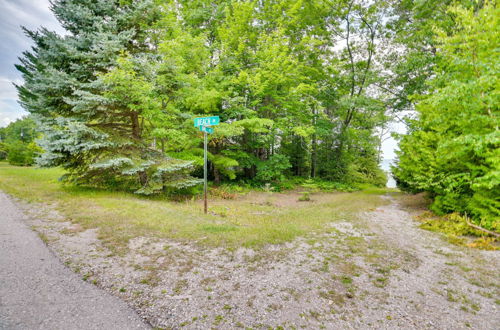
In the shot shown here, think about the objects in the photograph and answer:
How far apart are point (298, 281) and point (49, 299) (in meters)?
3.14

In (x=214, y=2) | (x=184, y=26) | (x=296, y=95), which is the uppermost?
(x=214, y=2)

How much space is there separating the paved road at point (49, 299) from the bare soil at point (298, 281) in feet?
0.56

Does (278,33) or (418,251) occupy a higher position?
(278,33)

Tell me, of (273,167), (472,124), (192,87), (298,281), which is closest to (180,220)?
(298,281)

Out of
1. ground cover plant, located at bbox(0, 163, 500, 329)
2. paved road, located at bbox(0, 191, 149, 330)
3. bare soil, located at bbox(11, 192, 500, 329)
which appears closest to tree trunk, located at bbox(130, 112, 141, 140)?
ground cover plant, located at bbox(0, 163, 500, 329)

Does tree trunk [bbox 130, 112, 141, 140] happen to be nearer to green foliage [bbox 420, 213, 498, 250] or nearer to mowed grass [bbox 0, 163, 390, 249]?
mowed grass [bbox 0, 163, 390, 249]

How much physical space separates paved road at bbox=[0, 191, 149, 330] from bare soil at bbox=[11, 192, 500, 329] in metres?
0.17

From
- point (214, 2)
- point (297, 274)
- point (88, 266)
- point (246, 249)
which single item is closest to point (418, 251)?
point (297, 274)

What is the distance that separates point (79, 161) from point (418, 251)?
1148 centimetres

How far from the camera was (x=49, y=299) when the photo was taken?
2598 mm

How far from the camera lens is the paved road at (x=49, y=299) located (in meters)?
2.25

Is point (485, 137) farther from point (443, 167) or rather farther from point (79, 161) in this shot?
point (79, 161)

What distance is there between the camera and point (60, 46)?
28.6ft

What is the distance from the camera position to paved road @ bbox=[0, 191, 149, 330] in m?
2.25
